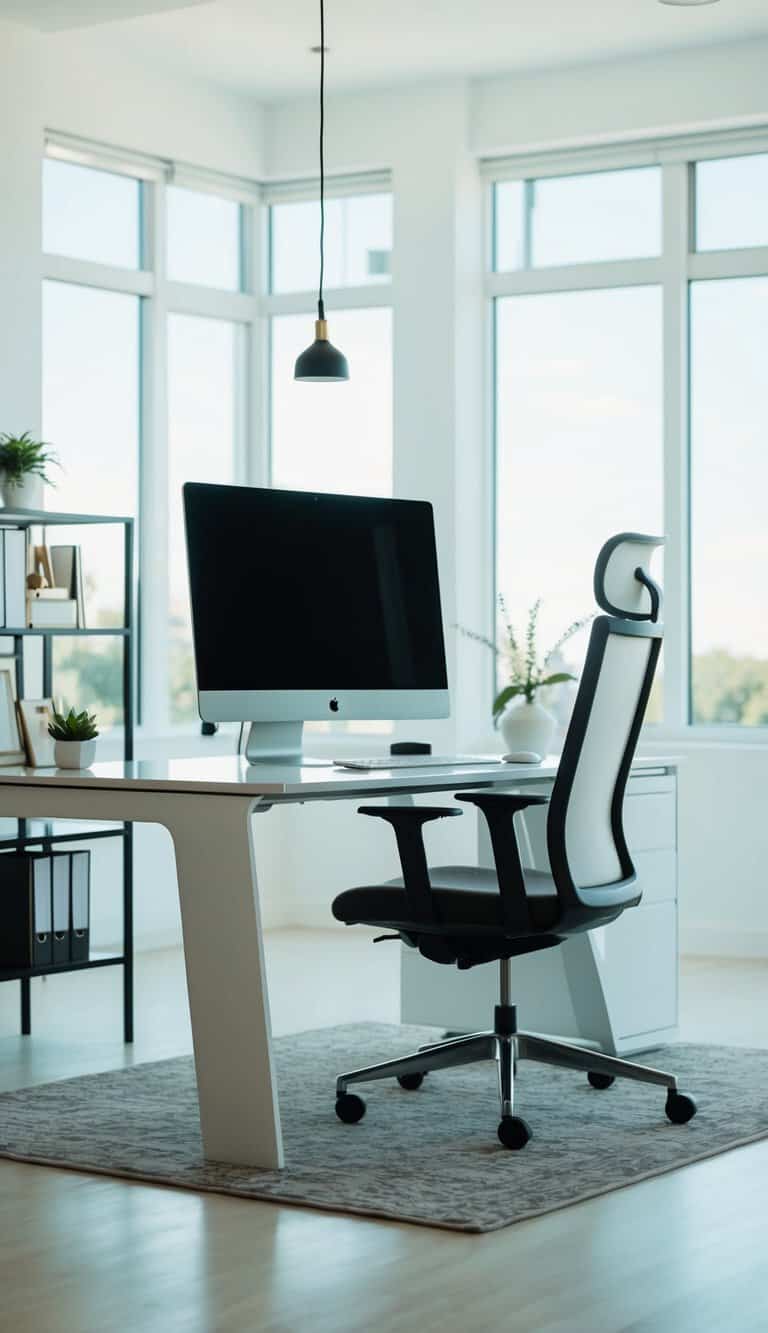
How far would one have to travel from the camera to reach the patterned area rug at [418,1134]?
Answer: 3441 mm

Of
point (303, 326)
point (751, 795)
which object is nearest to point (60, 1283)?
point (751, 795)

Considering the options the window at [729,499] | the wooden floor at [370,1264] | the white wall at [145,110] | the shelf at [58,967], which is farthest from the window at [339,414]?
the wooden floor at [370,1264]

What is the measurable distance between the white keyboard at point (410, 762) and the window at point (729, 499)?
8.22 ft

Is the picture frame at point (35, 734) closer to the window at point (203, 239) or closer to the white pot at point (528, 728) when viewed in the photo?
the white pot at point (528, 728)

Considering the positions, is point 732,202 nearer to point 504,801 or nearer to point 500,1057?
point 504,801

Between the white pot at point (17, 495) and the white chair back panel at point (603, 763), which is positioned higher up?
the white pot at point (17, 495)

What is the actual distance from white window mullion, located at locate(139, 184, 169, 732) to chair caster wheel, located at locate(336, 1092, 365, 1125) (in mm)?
3166

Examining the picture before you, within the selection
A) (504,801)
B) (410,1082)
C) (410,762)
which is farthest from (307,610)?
(410,1082)

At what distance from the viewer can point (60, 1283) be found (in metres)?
2.93

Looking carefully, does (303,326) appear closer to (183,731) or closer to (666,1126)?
(183,731)

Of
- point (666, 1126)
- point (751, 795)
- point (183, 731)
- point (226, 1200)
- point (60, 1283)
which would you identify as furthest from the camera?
point (183, 731)

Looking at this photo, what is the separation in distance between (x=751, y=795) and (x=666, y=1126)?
283 cm

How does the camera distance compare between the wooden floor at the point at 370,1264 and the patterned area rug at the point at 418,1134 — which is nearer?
the wooden floor at the point at 370,1264

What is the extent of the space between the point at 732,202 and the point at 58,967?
3.75m
